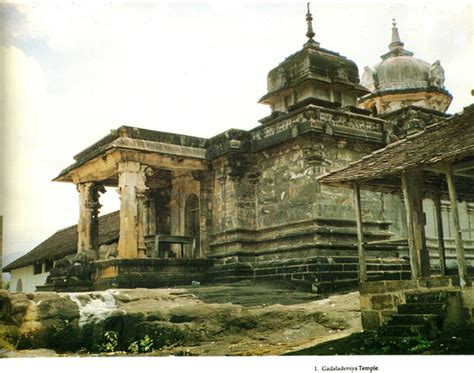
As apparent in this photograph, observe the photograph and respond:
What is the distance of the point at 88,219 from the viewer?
1867 cm

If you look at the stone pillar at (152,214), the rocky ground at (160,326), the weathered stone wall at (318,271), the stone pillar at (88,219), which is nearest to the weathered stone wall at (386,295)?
the rocky ground at (160,326)

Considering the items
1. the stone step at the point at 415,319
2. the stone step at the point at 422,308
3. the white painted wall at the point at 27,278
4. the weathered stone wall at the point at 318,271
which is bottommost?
the stone step at the point at 415,319

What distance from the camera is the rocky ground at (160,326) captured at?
31.4 ft

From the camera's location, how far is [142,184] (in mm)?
16156

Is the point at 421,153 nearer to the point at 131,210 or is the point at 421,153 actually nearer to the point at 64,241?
the point at 131,210

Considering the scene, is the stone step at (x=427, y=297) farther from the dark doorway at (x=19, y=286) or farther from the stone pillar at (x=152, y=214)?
the dark doorway at (x=19, y=286)

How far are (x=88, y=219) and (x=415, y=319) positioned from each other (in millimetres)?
12949

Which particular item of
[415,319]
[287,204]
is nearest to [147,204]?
[287,204]

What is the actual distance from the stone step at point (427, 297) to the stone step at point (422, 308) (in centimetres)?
10

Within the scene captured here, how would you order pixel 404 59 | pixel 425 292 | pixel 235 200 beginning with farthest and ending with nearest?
pixel 404 59, pixel 235 200, pixel 425 292

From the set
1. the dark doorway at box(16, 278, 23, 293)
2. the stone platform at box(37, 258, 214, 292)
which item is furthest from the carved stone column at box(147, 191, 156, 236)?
the dark doorway at box(16, 278, 23, 293)
